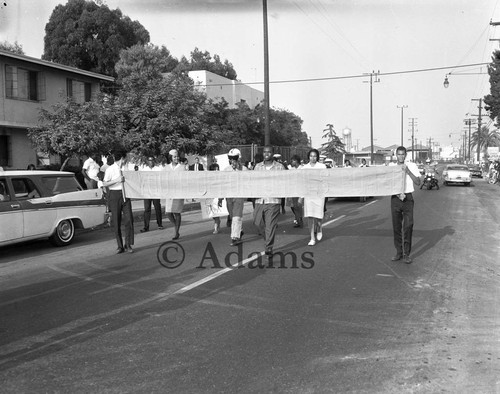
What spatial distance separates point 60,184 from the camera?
10531mm

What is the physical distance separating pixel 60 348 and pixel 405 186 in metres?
5.72

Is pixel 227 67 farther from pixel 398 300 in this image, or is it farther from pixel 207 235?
pixel 398 300

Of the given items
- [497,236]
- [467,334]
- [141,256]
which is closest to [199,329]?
[467,334]

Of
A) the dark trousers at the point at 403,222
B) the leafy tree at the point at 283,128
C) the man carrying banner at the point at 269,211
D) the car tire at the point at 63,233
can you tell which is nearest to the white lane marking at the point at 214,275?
the man carrying banner at the point at 269,211

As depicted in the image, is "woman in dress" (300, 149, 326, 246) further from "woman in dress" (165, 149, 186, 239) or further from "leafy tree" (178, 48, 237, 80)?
"leafy tree" (178, 48, 237, 80)

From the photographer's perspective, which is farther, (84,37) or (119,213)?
(84,37)

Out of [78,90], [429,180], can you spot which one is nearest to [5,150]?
[78,90]

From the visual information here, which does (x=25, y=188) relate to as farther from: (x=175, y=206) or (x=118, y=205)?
(x=175, y=206)

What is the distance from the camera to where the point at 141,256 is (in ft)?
30.1

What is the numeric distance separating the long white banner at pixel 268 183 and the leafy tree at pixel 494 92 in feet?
119

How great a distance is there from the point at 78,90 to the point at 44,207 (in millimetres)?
17556

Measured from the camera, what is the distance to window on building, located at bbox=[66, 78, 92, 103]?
25.4 meters
